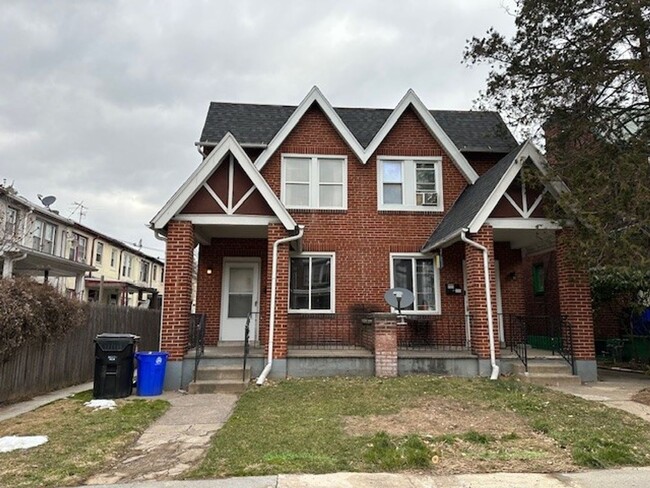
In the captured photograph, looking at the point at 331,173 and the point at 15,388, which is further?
the point at 331,173

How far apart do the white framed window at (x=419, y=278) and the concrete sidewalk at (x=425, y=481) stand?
27.1 ft

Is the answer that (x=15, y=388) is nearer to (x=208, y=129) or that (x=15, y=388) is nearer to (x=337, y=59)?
(x=208, y=129)

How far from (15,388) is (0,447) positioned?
3733 millimetres

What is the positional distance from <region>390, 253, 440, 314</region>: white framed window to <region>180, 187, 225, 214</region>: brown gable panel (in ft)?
17.6

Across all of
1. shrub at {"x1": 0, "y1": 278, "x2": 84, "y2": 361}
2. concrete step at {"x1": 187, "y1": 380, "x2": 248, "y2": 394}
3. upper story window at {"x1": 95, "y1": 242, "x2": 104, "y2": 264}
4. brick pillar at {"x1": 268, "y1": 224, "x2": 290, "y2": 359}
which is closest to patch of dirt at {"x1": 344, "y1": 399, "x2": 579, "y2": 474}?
concrete step at {"x1": 187, "y1": 380, "x2": 248, "y2": 394}

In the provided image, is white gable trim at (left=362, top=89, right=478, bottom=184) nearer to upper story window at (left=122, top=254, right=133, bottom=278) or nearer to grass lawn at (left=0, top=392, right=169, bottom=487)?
grass lawn at (left=0, top=392, right=169, bottom=487)

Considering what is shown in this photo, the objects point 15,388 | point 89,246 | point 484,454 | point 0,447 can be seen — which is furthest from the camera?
point 89,246

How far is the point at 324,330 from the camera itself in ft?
40.4

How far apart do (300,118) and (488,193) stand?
596cm

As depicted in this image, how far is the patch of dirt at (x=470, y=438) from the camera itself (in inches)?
186

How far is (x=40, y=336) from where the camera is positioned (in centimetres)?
888

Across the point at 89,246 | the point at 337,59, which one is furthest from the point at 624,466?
the point at 89,246

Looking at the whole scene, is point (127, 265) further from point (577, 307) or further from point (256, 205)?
point (577, 307)

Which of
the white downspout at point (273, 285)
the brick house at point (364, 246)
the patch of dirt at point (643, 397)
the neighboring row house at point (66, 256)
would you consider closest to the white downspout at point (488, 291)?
the brick house at point (364, 246)
